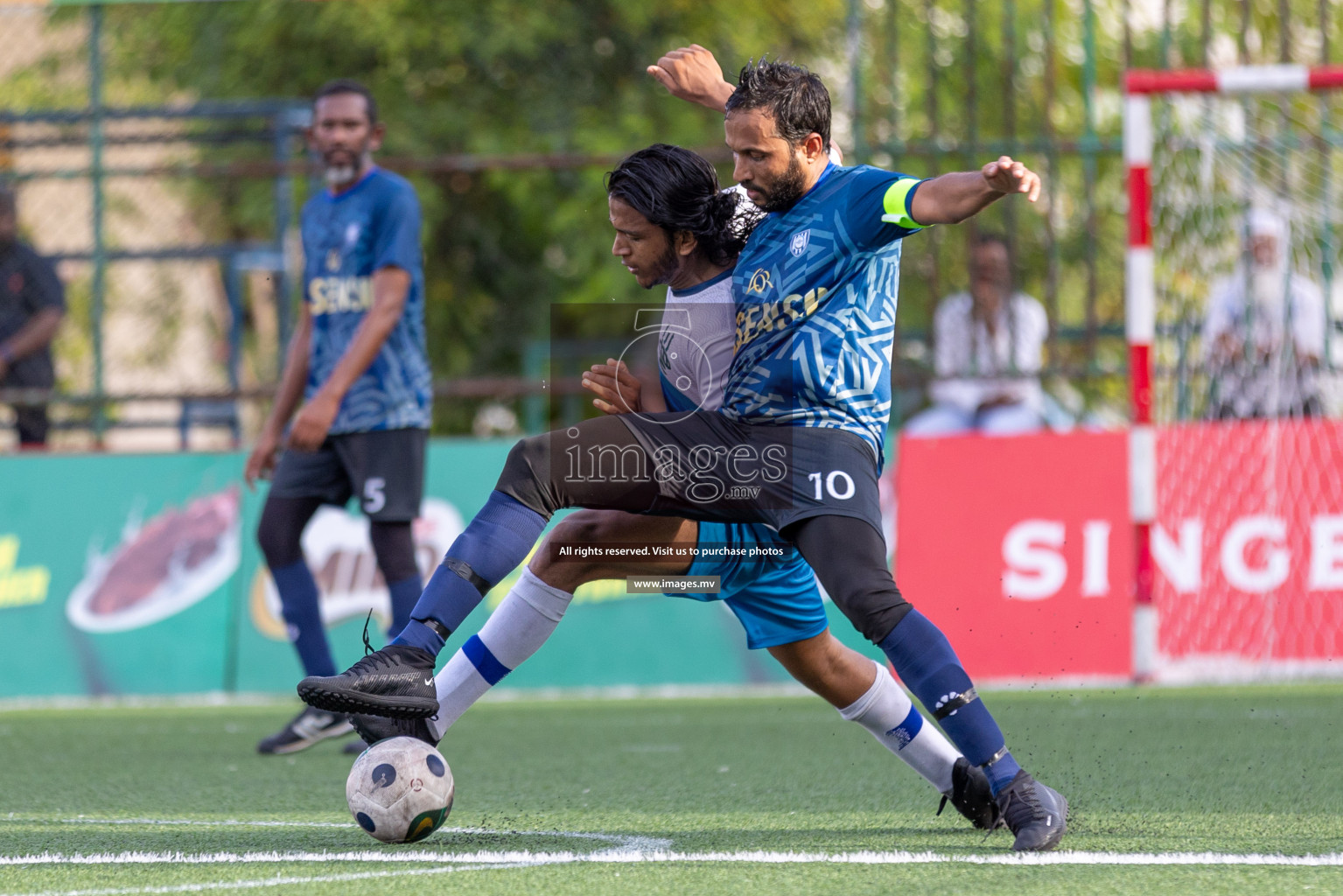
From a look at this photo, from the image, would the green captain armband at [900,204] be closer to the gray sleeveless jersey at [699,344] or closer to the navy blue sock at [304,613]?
the gray sleeveless jersey at [699,344]

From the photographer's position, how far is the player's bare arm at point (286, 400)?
6020mm

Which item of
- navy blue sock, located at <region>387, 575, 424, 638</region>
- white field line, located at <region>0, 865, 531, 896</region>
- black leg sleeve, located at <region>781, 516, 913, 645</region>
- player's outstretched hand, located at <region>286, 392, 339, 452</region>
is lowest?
white field line, located at <region>0, 865, 531, 896</region>

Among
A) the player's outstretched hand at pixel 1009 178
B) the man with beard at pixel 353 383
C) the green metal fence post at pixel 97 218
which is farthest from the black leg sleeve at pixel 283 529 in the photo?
the green metal fence post at pixel 97 218

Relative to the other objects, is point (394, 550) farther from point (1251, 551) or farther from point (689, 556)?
point (1251, 551)

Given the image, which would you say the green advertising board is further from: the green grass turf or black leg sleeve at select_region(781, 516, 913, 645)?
black leg sleeve at select_region(781, 516, 913, 645)

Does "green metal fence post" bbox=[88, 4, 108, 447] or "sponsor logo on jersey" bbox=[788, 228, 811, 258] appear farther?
"green metal fence post" bbox=[88, 4, 108, 447]

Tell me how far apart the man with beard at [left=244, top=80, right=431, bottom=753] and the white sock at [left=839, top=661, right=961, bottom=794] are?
227 centimetres

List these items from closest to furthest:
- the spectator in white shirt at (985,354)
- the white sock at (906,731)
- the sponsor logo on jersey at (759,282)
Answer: the sponsor logo on jersey at (759,282), the white sock at (906,731), the spectator in white shirt at (985,354)

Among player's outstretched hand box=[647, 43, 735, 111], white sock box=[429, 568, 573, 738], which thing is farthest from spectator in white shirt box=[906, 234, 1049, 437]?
white sock box=[429, 568, 573, 738]

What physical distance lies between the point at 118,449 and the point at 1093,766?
5.57m

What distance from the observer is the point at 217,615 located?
326 inches

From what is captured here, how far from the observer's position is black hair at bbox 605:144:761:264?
3.74 meters

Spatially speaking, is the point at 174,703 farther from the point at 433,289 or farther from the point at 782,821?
the point at 433,289

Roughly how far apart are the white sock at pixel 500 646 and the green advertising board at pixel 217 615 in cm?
435
